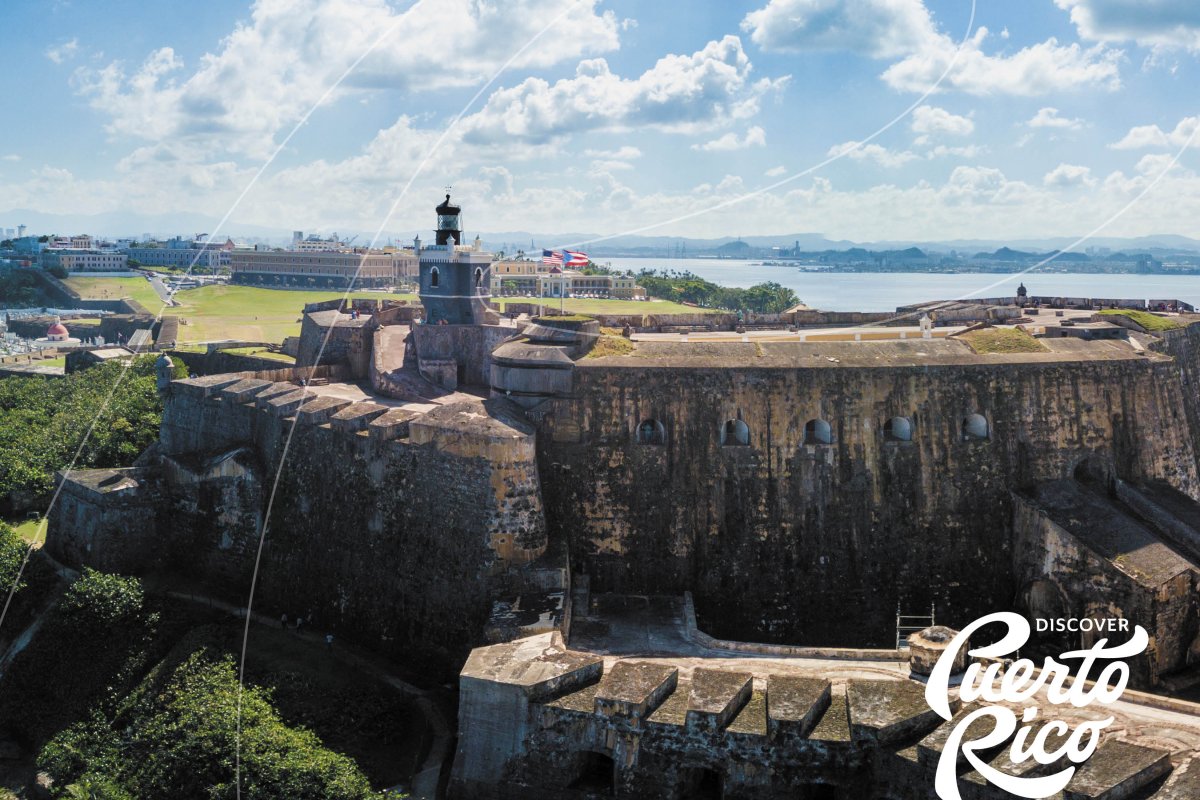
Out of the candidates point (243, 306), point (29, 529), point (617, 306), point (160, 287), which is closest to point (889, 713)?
point (29, 529)

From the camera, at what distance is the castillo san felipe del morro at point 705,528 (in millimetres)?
21281

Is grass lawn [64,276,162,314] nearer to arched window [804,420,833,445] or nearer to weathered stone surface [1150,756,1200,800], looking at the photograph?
arched window [804,420,833,445]

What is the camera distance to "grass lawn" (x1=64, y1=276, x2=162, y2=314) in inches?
4868

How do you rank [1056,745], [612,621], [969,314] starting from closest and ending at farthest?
[1056,745], [612,621], [969,314]

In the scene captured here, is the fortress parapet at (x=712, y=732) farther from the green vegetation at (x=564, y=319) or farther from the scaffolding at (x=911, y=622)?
the green vegetation at (x=564, y=319)

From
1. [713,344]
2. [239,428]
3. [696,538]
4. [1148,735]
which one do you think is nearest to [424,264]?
[239,428]

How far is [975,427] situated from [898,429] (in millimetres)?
2000

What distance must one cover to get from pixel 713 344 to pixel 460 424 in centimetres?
706

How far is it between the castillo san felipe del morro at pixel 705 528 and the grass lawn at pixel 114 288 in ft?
318

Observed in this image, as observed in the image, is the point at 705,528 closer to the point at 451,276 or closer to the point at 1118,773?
the point at 1118,773

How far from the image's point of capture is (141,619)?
102ft

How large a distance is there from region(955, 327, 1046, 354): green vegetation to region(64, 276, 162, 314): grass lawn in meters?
103

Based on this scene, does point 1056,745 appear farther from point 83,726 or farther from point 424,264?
point 424,264

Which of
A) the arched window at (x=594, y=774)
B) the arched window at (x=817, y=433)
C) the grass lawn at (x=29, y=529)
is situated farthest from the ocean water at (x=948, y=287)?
the arched window at (x=594, y=774)
